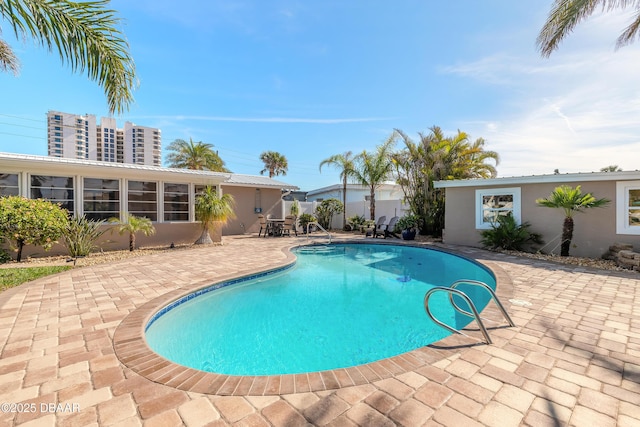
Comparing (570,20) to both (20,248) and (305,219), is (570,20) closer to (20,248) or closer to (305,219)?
(305,219)

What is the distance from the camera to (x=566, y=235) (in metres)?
8.88

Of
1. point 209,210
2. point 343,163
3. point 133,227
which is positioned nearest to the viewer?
point 133,227

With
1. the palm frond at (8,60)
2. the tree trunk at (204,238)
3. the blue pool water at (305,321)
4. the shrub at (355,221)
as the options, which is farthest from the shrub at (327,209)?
the palm frond at (8,60)

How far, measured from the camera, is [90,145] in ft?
122

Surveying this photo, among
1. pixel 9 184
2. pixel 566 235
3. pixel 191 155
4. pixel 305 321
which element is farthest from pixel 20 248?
pixel 566 235

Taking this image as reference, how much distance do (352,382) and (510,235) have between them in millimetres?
10330

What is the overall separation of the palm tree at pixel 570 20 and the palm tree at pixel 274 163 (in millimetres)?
26916

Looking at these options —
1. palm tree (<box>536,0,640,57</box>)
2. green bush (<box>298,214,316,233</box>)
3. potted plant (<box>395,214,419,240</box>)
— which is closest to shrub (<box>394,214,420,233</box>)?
potted plant (<box>395,214,419,240</box>)

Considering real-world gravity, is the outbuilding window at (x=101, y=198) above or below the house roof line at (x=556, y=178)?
below

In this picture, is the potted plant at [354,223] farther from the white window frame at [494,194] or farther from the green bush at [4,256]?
the green bush at [4,256]

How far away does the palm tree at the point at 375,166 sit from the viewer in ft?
54.9

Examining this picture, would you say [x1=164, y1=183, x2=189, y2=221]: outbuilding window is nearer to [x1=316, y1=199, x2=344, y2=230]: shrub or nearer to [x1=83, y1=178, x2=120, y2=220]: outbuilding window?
[x1=83, y1=178, x2=120, y2=220]: outbuilding window

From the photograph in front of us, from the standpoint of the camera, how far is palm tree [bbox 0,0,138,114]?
422 cm

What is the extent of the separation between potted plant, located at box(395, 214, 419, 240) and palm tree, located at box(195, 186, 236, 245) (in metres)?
8.73
